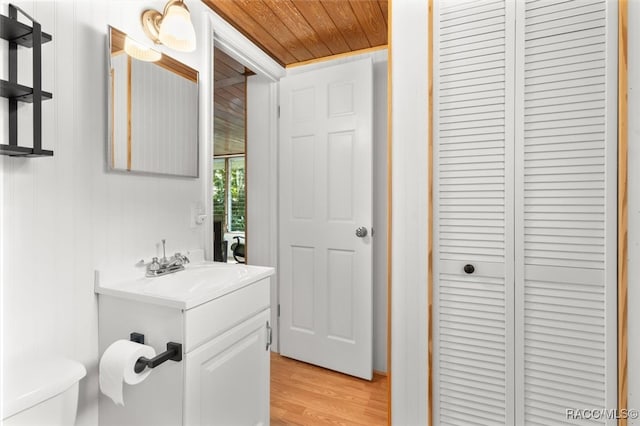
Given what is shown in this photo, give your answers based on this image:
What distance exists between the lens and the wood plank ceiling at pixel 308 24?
1.80 metres

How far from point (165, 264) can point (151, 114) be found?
0.67 m

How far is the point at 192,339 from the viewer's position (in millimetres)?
1077

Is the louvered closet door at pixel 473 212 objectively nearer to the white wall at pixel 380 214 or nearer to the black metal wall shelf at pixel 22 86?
the white wall at pixel 380 214

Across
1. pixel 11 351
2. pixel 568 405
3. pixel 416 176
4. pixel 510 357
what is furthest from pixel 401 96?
pixel 11 351

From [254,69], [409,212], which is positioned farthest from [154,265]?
[254,69]

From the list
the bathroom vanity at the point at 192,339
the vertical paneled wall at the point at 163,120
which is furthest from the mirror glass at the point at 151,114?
the bathroom vanity at the point at 192,339

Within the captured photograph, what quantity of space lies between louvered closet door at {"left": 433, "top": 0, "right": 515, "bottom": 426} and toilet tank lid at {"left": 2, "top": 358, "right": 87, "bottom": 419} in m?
1.34

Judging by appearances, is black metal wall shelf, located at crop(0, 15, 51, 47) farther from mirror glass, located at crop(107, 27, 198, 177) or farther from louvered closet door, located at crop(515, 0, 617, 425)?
louvered closet door, located at crop(515, 0, 617, 425)

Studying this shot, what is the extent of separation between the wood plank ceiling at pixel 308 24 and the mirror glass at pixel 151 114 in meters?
0.55

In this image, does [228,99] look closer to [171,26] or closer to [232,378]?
[171,26]

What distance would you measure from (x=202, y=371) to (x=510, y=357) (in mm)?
1198

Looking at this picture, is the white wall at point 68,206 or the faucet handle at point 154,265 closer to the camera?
the white wall at point 68,206

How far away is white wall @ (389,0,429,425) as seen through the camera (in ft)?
4.61

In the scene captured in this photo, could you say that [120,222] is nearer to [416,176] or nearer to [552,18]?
[416,176]
